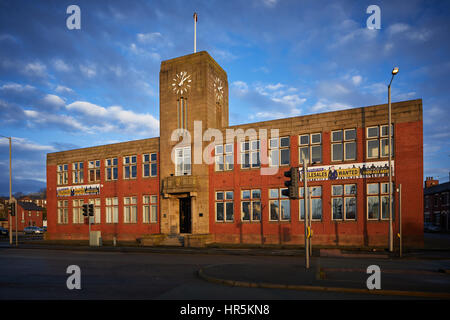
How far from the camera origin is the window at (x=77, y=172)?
36.4m

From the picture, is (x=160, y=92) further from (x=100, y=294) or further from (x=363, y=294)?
(x=363, y=294)

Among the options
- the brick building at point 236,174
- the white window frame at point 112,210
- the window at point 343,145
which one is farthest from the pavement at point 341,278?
the white window frame at point 112,210

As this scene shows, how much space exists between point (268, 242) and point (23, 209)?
264 ft

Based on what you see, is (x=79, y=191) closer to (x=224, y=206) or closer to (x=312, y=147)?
(x=224, y=206)

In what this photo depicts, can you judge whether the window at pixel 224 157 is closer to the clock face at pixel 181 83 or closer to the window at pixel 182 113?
A: the window at pixel 182 113

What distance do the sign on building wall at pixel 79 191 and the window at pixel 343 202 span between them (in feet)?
79.9

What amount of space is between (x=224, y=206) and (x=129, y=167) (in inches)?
459

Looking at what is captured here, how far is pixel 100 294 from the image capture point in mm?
9508

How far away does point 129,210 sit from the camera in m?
32.7

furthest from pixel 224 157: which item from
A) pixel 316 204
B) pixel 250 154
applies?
pixel 316 204

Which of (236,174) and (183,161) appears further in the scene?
(183,161)
